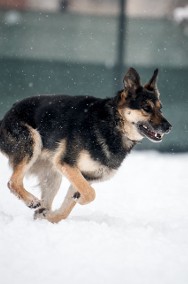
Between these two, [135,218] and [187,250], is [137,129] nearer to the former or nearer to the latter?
[135,218]

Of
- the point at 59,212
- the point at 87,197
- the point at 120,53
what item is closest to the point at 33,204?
the point at 59,212

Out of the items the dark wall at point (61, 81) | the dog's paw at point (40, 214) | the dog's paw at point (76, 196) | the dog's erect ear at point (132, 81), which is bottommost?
the dark wall at point (61, 81)

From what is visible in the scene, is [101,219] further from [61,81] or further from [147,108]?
[61,81]

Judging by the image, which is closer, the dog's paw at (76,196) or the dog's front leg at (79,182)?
the dog's front leg at (79,182)

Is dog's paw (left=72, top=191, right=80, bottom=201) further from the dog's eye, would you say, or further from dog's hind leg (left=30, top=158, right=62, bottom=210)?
the dog's eye

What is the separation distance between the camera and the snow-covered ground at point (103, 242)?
3.67 m

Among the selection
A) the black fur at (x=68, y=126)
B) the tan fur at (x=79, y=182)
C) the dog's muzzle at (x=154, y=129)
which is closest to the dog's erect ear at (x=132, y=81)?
the black fur at (x=68, y=126)

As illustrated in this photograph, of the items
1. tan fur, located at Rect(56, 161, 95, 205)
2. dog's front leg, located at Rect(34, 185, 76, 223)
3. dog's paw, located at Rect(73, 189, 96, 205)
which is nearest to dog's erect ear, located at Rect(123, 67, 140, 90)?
tan fur, located at Rect(56, 161, 95, 205)

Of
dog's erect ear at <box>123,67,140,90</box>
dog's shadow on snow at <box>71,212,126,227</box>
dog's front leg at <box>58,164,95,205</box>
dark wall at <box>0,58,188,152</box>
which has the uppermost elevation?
dog's erect ear at <box>123,67,140,90</box>

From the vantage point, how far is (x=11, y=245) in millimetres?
4195

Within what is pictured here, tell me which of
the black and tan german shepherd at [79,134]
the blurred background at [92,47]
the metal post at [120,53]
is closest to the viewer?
the black and tan german shepherd at [79,134]

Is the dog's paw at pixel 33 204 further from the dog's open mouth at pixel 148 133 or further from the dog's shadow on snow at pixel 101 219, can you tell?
the dog's open mouth at pixel 148 133

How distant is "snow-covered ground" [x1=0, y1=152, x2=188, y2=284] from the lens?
3.67 meters

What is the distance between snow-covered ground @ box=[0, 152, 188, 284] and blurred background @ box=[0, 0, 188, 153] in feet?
9.38
